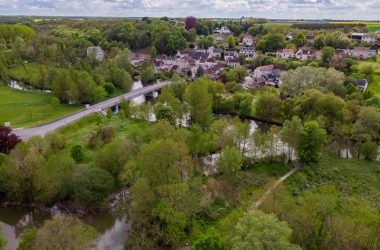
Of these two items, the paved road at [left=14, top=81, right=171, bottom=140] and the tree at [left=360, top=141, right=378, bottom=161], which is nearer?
the tree at [left=360, top=141, right=378, bottom=161]

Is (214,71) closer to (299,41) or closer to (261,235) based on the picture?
(299,41)

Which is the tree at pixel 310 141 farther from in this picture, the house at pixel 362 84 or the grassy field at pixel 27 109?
the grassy field at pixel 27 109

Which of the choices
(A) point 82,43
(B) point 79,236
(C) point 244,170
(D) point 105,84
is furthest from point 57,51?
(B) point 79,236

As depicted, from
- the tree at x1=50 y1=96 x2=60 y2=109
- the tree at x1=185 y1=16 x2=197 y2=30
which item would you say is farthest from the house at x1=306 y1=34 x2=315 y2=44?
the tree at x1=50 y1=96 x2=60 y2=109

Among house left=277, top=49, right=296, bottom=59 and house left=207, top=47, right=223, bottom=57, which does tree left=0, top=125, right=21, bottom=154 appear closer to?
house left=207, top=47, right=223, bottom=57

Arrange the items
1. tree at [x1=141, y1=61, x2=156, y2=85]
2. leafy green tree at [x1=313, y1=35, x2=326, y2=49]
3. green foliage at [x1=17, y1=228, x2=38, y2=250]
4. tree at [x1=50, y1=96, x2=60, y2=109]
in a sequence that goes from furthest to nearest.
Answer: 1. leafy green tree at [x1=313, y1=35, x2=326, y2=49]
2. tree at [x1=141, y1=61, x2=156, y2=85]
3. tree at [x1=50, y1=96, x2=60, y2=109]
4. green foliage at [x1=17, y1=228, x2=38, y2=250]

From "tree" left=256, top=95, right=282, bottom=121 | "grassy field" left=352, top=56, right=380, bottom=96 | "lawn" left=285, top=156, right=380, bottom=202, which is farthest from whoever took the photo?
"grassy field" left=352, top=56, right=380, bottom=96

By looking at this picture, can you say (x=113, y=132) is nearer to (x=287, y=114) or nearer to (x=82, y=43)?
(x=287, y=114)
